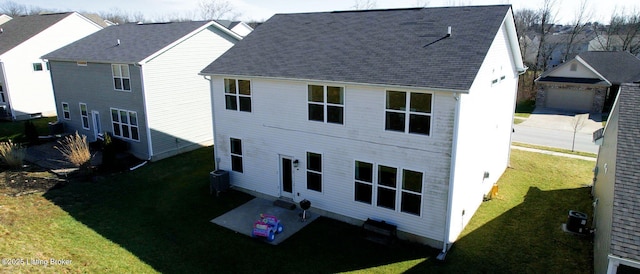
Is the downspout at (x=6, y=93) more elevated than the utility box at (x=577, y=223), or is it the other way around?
the downspout at (x=6, y=93)

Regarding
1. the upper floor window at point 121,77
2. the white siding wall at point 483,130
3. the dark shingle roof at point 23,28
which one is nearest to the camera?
the white siding wall at point 483,130

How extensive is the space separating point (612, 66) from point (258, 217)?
4039cm

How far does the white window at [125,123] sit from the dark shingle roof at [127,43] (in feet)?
9.43

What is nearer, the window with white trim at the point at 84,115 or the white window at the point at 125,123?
the white window at the point at 125,123

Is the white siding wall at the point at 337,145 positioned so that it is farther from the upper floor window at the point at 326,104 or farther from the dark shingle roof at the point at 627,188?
the dark shingle roof at the point at 627,188

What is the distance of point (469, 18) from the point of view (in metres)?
13.6

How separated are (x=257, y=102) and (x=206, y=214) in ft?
15.2

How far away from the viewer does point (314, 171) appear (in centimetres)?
1408

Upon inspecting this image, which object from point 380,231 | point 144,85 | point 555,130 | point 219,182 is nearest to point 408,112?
point 380,231

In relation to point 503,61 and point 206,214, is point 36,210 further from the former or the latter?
point 503,61

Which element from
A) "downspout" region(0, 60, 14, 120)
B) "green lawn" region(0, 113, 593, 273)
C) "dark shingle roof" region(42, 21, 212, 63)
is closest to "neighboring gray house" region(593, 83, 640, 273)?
"green lawn" region(0, 113, 593, 273)

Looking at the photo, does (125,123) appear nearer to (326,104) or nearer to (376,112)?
(326,104)

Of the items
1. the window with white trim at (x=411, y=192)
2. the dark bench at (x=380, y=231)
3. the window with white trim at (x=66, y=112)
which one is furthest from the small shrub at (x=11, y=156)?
the window with white trim at (x=411, y=192)

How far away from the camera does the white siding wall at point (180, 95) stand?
2042cm
